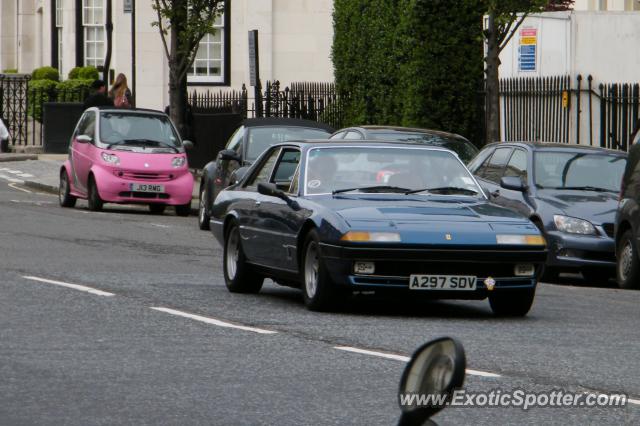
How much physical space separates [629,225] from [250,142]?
7.43m

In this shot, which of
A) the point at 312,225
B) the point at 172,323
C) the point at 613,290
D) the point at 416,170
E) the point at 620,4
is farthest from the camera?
the point at 620,4

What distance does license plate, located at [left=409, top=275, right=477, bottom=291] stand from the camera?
38.0 ft

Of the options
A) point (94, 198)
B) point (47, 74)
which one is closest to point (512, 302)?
point (94, 198)

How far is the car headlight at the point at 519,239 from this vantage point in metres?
11.7

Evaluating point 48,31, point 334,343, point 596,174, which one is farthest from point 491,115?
point 48,31

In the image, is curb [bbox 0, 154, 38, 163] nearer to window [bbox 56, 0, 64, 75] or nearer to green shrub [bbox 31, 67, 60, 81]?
green shrub [bbox 31, 67, 60, 81]

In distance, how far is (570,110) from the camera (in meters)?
25.7

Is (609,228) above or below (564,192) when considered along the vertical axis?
below

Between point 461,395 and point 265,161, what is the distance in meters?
6.44

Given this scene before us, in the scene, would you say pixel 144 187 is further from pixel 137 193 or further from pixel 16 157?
pixel 16 157

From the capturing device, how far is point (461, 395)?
26.1 feet

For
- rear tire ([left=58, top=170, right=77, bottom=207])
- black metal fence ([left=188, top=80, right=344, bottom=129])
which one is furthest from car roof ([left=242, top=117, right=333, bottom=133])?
black metal fence ([left=188, top=80, right=344, bottom=129])

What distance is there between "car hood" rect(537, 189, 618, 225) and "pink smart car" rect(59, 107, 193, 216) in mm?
9667

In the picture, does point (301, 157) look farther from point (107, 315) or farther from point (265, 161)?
point (107, 315)
